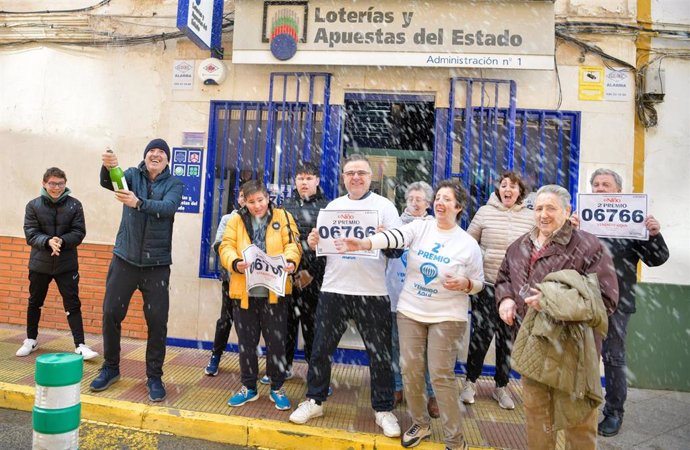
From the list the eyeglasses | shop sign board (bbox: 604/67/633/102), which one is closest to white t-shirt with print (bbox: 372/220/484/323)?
the eyeglasses

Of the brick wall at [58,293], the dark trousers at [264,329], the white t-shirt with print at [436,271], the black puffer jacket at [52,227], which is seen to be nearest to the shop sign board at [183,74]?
the black puffer jacket at [52,227]

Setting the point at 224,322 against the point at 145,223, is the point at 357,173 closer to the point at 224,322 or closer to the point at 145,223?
the point at 145,223

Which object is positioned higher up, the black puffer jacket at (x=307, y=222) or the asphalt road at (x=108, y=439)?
the black puffer jacket at (x=307, y=222)

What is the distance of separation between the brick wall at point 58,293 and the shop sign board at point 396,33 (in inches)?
128

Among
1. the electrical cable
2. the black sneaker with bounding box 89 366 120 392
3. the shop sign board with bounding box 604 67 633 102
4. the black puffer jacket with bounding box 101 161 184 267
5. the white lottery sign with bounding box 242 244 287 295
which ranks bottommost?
the black sneaker with bounding box 89 366 120 392

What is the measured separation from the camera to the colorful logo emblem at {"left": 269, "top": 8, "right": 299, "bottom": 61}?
5.54 meters

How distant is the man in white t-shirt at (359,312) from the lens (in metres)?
3.72

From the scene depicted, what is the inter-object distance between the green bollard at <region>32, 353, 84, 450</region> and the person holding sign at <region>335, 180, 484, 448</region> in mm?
1869

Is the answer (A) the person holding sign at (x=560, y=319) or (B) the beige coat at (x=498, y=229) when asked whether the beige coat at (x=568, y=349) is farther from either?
(B) the beige coat at (x=498, y=229)

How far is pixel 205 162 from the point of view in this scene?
233 inches

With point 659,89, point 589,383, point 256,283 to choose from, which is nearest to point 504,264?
point 589,383

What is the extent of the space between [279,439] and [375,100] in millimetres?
3932

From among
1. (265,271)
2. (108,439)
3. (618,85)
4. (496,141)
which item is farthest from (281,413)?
(618,85)

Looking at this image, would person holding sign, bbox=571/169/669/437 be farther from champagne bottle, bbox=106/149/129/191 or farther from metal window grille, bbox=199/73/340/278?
champagne bottle, bbox=106/149/129/191
